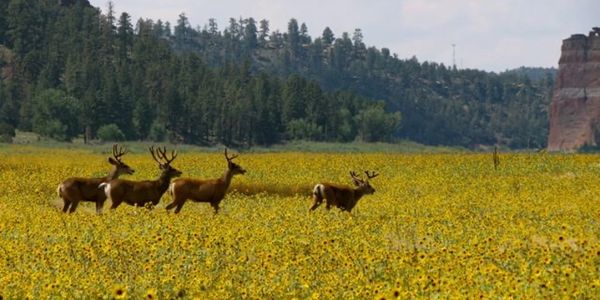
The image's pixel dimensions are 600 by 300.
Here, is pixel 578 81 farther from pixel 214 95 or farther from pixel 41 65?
pixel 41 65

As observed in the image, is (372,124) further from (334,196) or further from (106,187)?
(106,187)

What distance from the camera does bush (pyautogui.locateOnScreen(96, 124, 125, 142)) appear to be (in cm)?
9981

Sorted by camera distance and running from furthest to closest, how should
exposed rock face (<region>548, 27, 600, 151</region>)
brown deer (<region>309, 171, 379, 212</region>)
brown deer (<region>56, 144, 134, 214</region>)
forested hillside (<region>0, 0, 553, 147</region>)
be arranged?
exposed rock face (<region>548, 27, 600, 151</region>)
forested hillside (<region>0, 0, 553, 147</region>)
brown deer (<region>309, 171, 379, 212</region>)
brown deer (<region>56, 144, 134, 214</region>)

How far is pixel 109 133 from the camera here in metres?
100

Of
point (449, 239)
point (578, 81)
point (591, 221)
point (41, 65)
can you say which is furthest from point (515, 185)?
point (578, 81)

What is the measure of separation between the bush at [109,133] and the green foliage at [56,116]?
3.76 metres

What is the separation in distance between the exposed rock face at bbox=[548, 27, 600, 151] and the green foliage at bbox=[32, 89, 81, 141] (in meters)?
116

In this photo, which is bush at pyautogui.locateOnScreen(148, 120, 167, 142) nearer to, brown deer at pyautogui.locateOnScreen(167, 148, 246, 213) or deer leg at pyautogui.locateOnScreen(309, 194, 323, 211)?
brown deer at pyautogui.locateOnScreen(167, 148, 246, 213)

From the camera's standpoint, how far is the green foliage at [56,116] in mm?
99312

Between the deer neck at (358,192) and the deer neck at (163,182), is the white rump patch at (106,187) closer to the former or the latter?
the deer neck at (163,182)

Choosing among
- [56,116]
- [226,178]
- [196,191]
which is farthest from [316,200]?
[56,116]

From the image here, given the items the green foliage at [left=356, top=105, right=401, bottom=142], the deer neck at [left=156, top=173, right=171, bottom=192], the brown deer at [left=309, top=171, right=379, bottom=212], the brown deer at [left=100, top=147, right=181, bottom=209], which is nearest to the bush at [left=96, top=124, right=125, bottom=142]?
the green foliage at [left=356, top=105, right=401, bottom=142]

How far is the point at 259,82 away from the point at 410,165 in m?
84.3

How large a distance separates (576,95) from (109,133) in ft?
409
